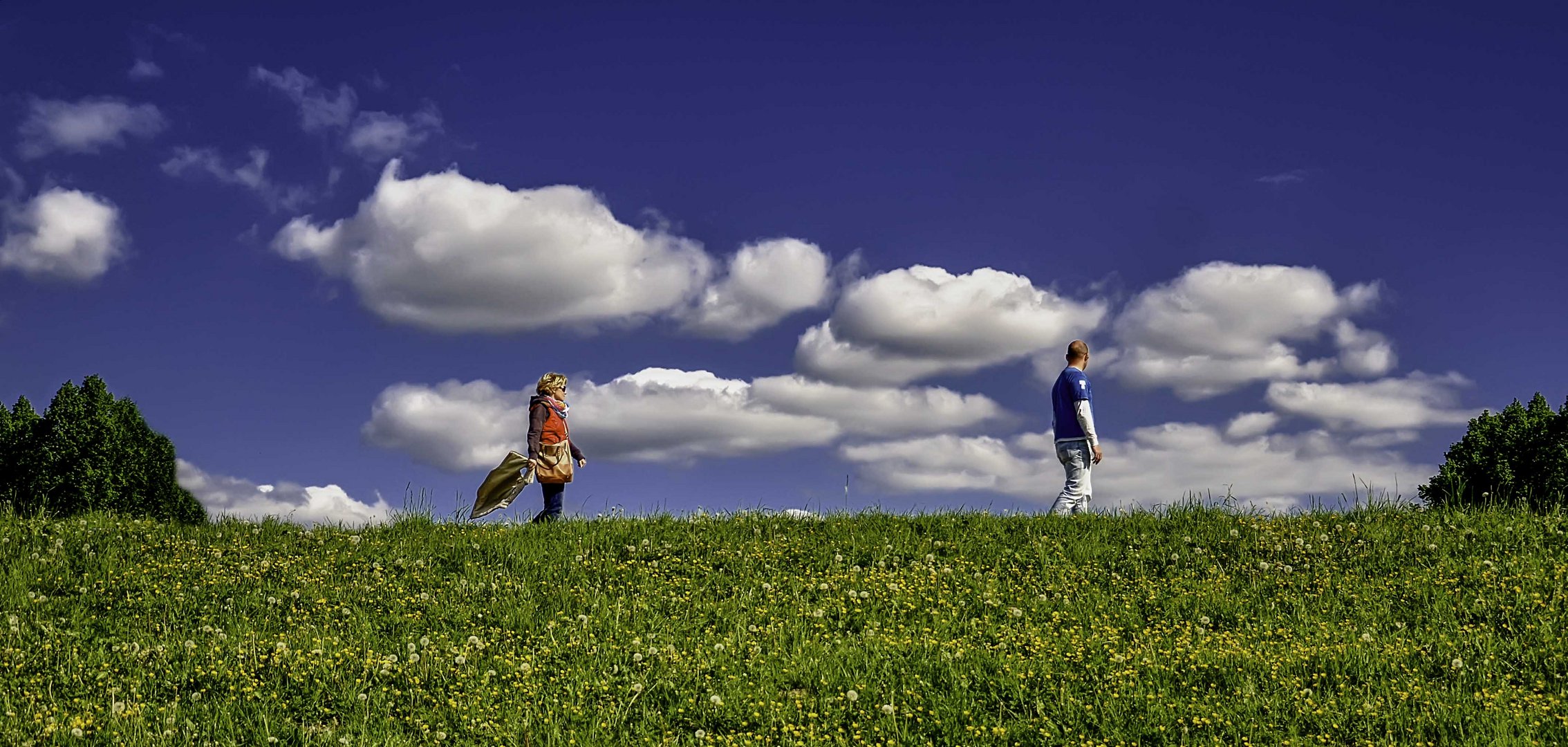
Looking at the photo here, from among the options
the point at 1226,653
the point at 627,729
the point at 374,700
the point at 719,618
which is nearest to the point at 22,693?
the point at 374,700

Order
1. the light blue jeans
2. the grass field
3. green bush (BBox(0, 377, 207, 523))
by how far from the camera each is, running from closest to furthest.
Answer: the grass field, the light blue jeans, green bush (BBox(0, 377, 207, 523))

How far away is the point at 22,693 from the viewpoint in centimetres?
849

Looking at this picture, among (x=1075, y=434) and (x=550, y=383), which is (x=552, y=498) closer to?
(x=550, y=383)

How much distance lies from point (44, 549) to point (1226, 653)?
12.8 meters

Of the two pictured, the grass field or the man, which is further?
the man

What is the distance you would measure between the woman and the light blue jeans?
6.72 meters

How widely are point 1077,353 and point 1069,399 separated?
726 mm

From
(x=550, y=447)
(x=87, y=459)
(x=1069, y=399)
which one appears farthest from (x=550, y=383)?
(x=87, y=459)

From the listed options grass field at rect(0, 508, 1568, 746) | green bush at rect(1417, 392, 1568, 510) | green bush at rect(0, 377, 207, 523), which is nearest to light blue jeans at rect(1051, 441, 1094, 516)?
grass field at rect(0, 508, 1568, 746)

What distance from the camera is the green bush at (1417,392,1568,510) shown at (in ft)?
81.3

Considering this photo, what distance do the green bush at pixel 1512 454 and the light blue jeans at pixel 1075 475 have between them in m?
13.8

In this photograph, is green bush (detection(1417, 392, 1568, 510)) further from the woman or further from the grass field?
the woman

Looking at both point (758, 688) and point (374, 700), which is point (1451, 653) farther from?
point (374, 700)

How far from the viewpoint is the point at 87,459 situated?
78.8 ft
